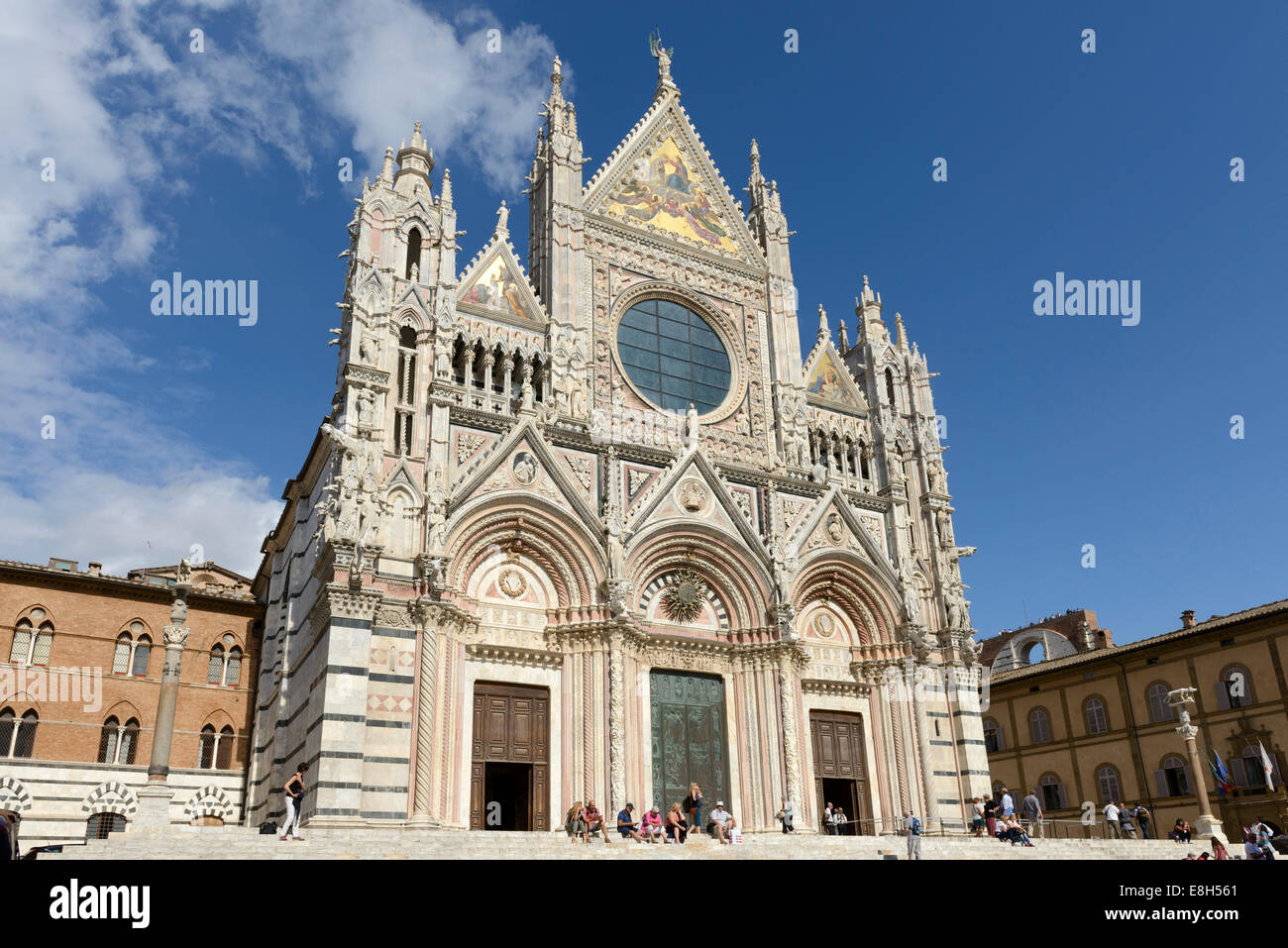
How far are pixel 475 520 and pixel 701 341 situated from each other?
1048 cm

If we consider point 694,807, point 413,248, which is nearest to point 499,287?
point 413,248

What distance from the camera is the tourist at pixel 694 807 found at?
22.0 m

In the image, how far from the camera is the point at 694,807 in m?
22.4

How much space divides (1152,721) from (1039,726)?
5.34 metres

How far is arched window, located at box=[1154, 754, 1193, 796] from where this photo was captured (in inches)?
1455

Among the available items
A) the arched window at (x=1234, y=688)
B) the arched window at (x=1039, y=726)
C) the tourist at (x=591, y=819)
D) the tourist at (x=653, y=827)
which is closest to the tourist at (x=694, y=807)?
the tourist at (x=653, y=827)

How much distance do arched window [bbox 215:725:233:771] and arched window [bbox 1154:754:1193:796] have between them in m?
34.1

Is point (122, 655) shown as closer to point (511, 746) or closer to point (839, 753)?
point (511, 746)

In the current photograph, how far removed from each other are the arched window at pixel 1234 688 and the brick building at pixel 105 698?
115 feet

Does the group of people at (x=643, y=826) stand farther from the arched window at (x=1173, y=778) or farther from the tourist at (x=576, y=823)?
the arched window at (x=1173, y=778)

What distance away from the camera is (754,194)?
113 feet
